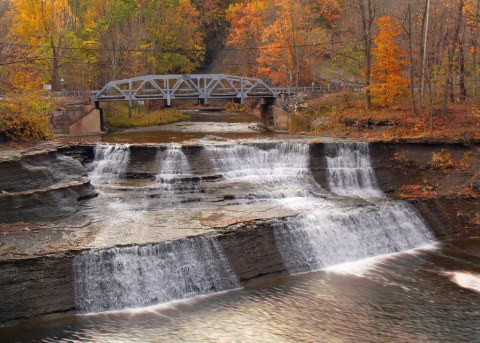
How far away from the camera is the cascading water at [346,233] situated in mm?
16719

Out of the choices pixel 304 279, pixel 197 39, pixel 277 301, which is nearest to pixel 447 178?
pixel 304 279

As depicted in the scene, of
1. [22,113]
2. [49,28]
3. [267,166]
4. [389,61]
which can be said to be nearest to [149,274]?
[267,166]

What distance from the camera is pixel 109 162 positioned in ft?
76.4

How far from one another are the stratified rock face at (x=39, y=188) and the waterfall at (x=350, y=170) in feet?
35.6

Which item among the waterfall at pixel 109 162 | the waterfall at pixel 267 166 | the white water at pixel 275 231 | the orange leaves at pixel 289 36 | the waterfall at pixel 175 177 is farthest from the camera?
the orange leaves at pixel 289 36

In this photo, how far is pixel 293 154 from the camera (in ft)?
79.8

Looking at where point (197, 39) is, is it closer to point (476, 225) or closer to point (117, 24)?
point (117, 24)

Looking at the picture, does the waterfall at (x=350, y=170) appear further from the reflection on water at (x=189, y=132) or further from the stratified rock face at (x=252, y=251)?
the reflection on water at (x=189, y=132)

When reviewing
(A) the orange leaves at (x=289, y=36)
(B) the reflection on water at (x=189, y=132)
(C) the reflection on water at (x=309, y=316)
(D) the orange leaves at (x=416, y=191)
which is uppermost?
(A) the orange leaves at (x=289, y=36)

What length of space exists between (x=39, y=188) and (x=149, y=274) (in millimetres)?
6577

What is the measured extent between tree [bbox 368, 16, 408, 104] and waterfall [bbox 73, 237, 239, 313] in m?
18.3

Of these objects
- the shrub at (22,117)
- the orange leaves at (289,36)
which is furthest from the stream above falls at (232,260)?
the orange leaves at (289,36)

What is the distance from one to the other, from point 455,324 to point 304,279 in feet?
14.8

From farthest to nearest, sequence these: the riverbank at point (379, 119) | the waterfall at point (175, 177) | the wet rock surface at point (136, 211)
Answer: the riverbank at point (379, 119) < the waterfall at point (175, 177) < the wet rock surface at point (136, 211)
